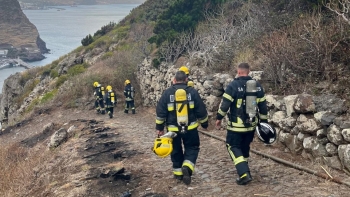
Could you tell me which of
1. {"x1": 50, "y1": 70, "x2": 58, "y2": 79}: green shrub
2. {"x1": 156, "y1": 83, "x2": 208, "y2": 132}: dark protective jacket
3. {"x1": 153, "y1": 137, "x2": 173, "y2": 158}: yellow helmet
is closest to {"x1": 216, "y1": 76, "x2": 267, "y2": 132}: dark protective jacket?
{"x1": 156, "y1": 83, "x2": 208, "y2": 132}: dark protective jacket

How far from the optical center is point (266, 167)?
7.38 metres

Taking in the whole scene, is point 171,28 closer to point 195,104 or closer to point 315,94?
point 315,94

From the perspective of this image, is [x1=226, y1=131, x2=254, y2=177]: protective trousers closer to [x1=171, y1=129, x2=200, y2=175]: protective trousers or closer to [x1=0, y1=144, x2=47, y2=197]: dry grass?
[x1=171, y1=129, x2=200, y2=175]: protective trousers

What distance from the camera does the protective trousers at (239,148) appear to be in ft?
20.6

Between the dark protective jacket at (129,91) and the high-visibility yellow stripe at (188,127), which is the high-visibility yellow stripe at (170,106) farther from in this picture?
the dark protective jacket at (129,91)

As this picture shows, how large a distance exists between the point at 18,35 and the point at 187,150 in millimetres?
166386

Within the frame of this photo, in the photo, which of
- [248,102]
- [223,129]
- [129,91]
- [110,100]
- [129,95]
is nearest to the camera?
[248,102]

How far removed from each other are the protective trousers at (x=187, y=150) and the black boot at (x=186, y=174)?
0.05m

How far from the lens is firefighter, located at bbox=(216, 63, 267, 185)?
20.6 feet

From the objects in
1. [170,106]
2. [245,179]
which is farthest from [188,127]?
[245,179]

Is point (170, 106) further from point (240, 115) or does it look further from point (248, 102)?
point (248, 102)

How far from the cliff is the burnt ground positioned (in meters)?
107

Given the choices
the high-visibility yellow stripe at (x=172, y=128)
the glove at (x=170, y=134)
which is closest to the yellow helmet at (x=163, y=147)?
Result: the glove at (x=170, y=134)

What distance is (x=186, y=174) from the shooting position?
21.7 ft
